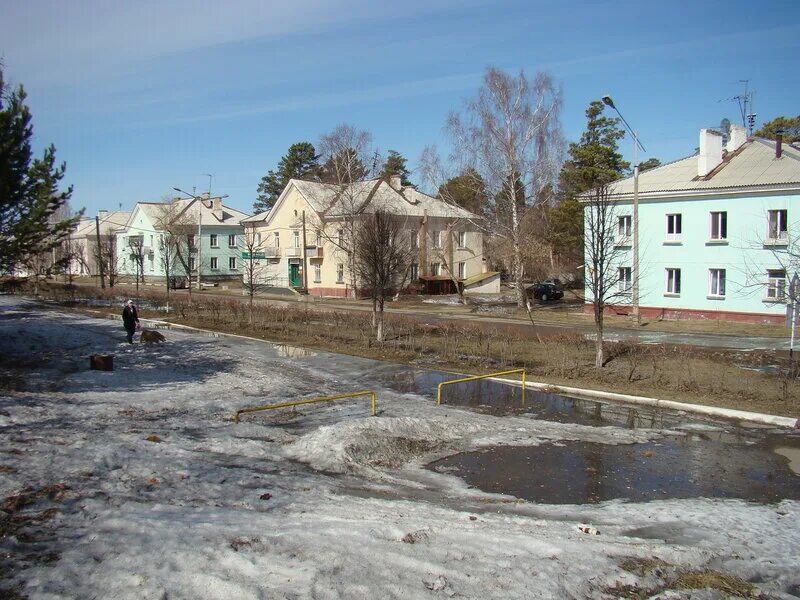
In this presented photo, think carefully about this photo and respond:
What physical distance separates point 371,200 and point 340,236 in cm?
362

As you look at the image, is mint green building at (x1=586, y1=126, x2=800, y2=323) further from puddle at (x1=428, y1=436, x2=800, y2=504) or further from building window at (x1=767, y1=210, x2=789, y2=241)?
puddle at (x1=428, y1=436, x2=800, y2=504)

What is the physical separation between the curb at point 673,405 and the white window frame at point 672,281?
65.0 feet

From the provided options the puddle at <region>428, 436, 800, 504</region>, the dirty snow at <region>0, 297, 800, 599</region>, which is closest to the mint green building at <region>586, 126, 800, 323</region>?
the puddle at <region>428, 436, 800, 504</region>

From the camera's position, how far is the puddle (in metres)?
9.66

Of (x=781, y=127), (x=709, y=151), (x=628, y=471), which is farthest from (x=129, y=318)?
(x=781, y=127)

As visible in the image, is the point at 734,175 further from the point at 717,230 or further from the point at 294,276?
the point at 294,276

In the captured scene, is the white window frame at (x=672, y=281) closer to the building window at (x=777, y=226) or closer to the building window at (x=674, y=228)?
the building window at (x=674, y=228)

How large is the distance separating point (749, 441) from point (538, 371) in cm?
719

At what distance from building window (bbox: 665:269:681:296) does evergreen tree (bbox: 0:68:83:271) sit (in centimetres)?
2844

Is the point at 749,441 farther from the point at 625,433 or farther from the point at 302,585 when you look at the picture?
the point at 302,585

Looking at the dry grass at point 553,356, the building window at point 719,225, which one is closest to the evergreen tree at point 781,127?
the building window at point 719,225

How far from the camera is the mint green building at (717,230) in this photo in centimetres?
Result: 3075

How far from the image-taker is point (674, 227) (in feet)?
113

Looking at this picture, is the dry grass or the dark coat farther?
the dark coat
